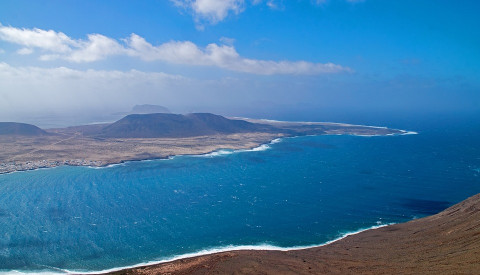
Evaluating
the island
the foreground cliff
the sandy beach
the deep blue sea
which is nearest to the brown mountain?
the island

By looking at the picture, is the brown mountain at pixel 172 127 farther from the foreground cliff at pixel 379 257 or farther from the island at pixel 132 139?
the foreground cliff at pixel 379 257

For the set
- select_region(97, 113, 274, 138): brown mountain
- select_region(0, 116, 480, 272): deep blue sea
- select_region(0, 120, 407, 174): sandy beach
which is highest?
select_region(97, 113, 274, 138): brown mountain

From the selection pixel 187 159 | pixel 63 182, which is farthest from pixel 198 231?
pixel 187 159

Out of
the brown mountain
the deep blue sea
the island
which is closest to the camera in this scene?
the deep blue sea

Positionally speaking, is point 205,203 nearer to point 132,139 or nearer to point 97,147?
point 97,147

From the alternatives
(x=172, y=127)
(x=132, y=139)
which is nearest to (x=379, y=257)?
(x=132, y=139)

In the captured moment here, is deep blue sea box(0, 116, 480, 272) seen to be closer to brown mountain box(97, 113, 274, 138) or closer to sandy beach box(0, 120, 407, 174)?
sandy beach box(0, 120, 407, 174)

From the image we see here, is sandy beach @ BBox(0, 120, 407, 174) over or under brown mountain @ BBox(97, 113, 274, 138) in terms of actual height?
under
